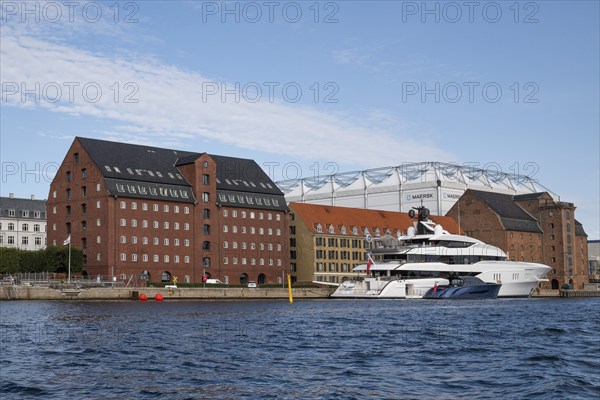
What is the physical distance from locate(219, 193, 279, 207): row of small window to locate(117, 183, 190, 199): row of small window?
21.6 ft

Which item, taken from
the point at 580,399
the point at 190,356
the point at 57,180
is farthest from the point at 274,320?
the point at 57,180

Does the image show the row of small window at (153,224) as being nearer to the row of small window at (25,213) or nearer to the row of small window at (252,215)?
the row of small window at (252,215)

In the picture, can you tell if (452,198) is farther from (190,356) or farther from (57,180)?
(190,356)

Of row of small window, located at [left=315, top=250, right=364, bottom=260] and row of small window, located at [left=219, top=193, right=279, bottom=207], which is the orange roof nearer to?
row of small window, located at [left=315, top=250, right=364, bottom=260]

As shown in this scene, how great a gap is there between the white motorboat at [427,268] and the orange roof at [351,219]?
2495 cm

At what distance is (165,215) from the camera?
361 feet

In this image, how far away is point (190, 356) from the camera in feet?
95.7

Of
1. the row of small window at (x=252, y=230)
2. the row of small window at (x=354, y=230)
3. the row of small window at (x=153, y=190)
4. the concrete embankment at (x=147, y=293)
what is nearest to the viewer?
the concrete embankment at (x=147, y=293)

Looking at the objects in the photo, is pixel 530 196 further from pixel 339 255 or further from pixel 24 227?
pixel 24 227

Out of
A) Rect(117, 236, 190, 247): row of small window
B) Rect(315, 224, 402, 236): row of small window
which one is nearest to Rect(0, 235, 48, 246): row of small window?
Rect(117, 236, 190, 247): row of small window

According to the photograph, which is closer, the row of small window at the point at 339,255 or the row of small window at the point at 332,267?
the row of small window at the point at 332,267

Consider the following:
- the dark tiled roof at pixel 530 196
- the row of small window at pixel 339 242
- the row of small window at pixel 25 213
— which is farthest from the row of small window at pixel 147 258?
the dark tiled roof at pixel 530 196

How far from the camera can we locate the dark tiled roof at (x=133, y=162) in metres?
108

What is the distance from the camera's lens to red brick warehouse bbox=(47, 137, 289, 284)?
4129 inches
